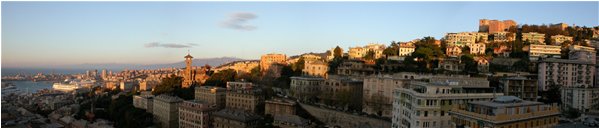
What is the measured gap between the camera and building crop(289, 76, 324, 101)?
27492 mm

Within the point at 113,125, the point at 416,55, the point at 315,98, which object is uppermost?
the point at 416,55

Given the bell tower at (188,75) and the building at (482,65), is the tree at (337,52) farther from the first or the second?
the building at (482,65)

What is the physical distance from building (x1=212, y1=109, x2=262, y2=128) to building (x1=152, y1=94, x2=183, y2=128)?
488 cm

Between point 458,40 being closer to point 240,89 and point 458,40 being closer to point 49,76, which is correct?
point 240,89

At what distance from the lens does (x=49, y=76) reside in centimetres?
9681

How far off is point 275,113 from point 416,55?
9487 mm

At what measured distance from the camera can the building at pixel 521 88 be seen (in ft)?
71.3

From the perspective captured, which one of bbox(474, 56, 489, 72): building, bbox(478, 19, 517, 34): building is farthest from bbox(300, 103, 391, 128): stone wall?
bbox(478, 19, 517, 34): building

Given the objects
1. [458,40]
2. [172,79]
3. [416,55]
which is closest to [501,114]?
[416,55]

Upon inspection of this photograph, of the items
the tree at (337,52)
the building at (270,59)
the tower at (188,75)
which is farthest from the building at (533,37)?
the tower at (188,75)

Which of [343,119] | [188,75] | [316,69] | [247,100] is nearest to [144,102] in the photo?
[188,75]

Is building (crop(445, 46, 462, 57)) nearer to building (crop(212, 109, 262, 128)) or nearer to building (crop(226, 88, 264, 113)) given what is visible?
building (crop(226, 88, 264, 113))

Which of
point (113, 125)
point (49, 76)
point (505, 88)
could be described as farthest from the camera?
point (49, 76)

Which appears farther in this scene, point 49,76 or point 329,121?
point 49,76
